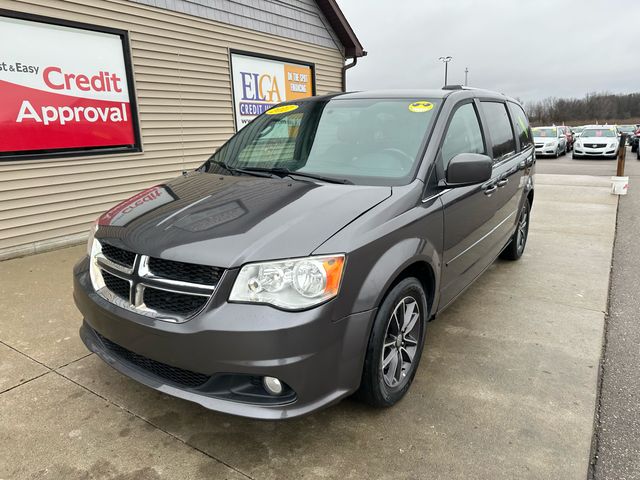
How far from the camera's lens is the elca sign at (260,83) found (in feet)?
26.8

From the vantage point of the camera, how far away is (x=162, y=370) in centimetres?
227

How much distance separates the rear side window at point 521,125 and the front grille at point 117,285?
4.07 m

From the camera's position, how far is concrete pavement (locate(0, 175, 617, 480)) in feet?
7.23

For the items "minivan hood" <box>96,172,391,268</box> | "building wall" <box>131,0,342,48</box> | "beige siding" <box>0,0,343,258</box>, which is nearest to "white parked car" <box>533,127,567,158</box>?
"building wall" <box>131,0,342,48</box>

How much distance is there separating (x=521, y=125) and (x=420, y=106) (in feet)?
7.93

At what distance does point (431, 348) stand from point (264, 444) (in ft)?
4.91

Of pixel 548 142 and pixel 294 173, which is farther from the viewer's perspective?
pixel 548 142

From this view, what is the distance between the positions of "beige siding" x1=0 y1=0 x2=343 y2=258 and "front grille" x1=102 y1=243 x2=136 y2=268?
374 cm

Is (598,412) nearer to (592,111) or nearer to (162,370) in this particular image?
(162,370)

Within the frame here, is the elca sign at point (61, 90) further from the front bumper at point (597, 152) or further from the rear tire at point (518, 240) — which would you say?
the front bumper at point (597, 152)

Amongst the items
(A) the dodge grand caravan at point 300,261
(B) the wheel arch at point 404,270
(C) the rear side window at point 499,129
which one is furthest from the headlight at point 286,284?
(C) the rear side window at point 499,129

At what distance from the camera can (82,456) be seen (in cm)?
225

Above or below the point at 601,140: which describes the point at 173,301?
above

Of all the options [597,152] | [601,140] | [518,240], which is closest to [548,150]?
[597,152]
